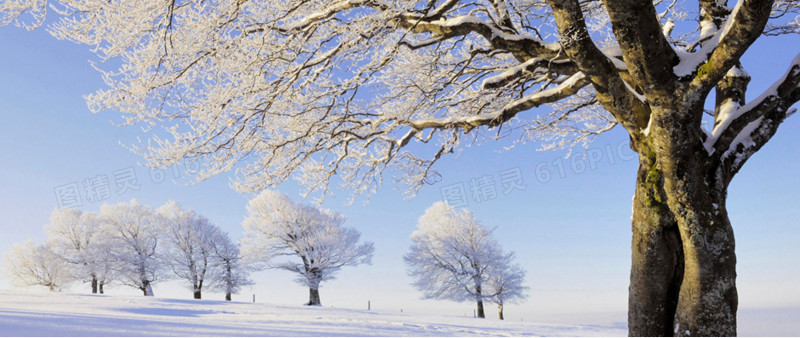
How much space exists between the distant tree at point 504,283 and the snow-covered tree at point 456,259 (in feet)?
0.71

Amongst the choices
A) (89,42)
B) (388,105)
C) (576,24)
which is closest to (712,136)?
(576,24)

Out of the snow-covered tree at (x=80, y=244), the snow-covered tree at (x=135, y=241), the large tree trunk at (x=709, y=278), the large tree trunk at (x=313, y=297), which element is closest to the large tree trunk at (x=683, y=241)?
the large tree trunk at (x=709, y=278)

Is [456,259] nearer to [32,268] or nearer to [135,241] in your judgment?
[135,241]

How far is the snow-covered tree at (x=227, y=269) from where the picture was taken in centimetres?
2903

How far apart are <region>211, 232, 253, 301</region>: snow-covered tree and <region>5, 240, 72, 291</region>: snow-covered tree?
10548 millimetres

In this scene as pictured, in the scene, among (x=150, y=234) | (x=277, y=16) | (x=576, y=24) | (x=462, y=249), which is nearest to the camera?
(x=576, y=24)

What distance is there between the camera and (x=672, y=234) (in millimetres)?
5430

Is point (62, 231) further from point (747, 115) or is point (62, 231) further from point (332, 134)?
point (747, 115)

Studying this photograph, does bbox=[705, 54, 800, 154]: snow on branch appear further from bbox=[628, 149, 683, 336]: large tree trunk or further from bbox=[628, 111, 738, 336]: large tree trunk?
bbox=[628, 149, 683, 336]: large tree trunk

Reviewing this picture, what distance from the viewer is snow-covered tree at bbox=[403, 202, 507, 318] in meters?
24.5

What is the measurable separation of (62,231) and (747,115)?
124 feet

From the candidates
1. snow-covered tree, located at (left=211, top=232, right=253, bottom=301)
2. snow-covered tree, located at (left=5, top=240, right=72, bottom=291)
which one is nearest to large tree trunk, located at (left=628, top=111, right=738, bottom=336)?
snow-covered tree, located at (left=211, top=232, right=253, bottom=301)

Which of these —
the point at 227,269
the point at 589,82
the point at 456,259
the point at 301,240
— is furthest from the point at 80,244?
the point at 589,82

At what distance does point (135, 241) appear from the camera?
29359 millimetres
